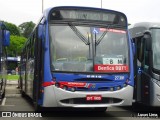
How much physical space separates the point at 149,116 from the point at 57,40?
435 centimetres

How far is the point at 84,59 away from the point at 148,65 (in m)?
3.14

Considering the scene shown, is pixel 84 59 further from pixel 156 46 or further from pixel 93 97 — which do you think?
pixel 156 46

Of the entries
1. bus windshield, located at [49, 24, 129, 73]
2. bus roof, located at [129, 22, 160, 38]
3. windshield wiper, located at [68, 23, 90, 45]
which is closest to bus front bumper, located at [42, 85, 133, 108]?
bus windshield, located at [49, 24, 129, 73]

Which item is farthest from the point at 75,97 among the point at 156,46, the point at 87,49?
the point at 156,46

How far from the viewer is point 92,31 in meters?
12.2

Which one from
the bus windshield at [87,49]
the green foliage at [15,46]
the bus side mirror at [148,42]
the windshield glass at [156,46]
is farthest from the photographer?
the green foliage at [15,46]

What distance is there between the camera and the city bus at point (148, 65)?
1373 cm

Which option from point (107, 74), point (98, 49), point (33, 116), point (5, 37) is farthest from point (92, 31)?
point (5, 37)

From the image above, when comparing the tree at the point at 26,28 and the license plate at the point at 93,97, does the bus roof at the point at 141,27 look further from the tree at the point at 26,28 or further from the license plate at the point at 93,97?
the tree at the point at 26,28

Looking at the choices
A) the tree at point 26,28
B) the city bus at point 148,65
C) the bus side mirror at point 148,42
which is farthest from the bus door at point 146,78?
the tree at point 26,28

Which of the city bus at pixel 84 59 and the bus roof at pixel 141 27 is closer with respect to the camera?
the city bus at pixel 84 59

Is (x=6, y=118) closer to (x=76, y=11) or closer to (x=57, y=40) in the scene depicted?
(x=57, y=40)

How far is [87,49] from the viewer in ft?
39.4

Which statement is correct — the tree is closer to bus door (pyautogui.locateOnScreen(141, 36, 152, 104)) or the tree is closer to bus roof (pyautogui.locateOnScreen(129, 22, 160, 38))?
bus roof (pyautogui.locateOnScreen(129, 22, 160, 38))
